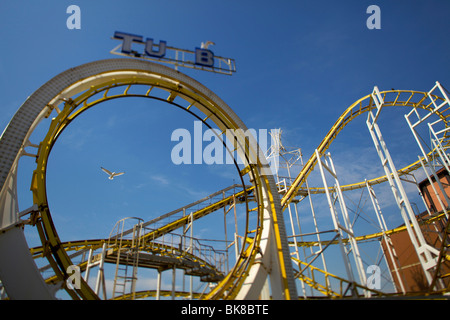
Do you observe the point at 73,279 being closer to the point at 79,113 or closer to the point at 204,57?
the point at 79,113

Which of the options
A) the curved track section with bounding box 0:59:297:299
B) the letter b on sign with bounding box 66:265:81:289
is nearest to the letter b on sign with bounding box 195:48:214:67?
the curved track section with bounding box 0:59:297:299

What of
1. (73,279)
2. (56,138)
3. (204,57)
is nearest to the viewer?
(73,279)

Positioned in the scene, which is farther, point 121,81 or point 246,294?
point 121,81

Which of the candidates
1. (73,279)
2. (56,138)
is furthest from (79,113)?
(73,279)

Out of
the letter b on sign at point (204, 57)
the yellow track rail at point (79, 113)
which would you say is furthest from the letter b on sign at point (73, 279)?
the letter b on sign at point (204, 57)

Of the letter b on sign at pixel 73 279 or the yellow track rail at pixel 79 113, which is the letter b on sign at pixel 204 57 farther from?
the letter b on sign at pixel 73 279

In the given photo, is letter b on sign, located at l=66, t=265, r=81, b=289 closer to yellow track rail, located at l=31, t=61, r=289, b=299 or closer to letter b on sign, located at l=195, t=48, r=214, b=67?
yellow track rail, located at l=31, t=61, r=289, b=299
